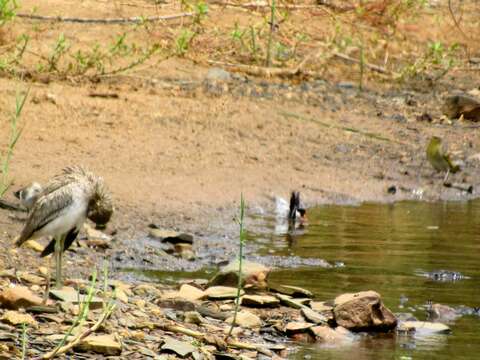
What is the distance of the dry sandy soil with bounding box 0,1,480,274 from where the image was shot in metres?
9.77

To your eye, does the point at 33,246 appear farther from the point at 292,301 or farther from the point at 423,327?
the point at 423,327

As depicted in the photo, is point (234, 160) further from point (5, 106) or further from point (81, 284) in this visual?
point (81, 284)

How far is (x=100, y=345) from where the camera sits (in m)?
5.45

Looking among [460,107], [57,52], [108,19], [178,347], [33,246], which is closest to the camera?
[178,347]

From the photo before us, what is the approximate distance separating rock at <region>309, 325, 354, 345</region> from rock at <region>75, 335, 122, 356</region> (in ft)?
4.46

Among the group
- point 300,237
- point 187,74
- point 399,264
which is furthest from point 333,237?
point 187,74

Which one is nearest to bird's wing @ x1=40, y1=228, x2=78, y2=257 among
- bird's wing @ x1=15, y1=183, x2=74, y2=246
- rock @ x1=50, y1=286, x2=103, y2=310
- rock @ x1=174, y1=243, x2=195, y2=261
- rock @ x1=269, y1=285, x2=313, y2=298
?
bird's wing @ x1=15, y1=183, x2=74, y2=246

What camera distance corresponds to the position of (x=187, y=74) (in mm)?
12484

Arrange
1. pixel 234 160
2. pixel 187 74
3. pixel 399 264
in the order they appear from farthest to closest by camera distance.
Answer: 1. pixel 187 74
2. pixel 234 160
3. pixel 399 264

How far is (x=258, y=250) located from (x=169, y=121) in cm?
287

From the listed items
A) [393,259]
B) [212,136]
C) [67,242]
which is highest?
[212,136]

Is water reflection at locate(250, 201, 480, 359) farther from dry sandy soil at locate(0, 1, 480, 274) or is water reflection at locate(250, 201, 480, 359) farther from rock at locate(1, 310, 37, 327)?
rock at locate(1, 310, 37, 327)

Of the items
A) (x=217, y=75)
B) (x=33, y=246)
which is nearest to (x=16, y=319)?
(x=33, y=246)

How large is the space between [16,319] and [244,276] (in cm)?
197
